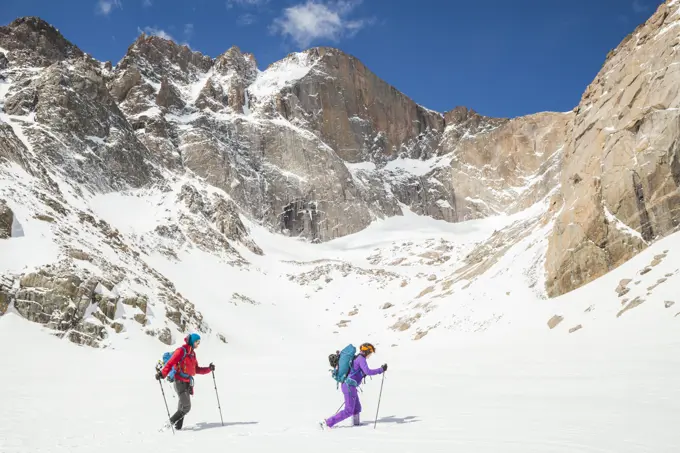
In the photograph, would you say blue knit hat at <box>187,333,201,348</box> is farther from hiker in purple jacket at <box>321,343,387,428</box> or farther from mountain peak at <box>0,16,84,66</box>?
mountain peak at <box>0,16,84,66</box>

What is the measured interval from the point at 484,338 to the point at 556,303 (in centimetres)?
432

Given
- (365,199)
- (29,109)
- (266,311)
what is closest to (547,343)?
(266,311)

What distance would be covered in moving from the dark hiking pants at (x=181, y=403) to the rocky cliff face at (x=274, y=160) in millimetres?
18794

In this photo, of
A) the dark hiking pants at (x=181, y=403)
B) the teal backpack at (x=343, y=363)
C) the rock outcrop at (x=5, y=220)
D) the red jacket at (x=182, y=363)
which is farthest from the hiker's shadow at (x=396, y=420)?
the rock outcrop at (x=5, y=220)

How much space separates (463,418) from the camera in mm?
9172

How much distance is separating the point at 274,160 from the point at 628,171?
106 m

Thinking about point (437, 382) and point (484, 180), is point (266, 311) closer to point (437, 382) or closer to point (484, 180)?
point (437, 382)

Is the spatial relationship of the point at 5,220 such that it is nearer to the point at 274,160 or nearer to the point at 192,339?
the point at 192,339

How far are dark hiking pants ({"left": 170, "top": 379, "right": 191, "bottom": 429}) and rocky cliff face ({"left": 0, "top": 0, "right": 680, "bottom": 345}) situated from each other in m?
18.8

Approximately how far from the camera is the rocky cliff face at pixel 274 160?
89.2 ft

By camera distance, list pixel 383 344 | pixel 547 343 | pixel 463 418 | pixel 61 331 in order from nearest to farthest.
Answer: pixel 463 418
pixel 547 343
pixel 61 331
pixel 383 344

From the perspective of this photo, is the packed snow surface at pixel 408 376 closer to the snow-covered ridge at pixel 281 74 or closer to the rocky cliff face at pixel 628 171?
the rocky cliff face at pixel 628 171

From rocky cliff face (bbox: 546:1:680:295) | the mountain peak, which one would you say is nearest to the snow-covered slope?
rocky cliff face (bbox: 546:1:680:295)

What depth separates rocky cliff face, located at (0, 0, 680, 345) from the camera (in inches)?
1071
